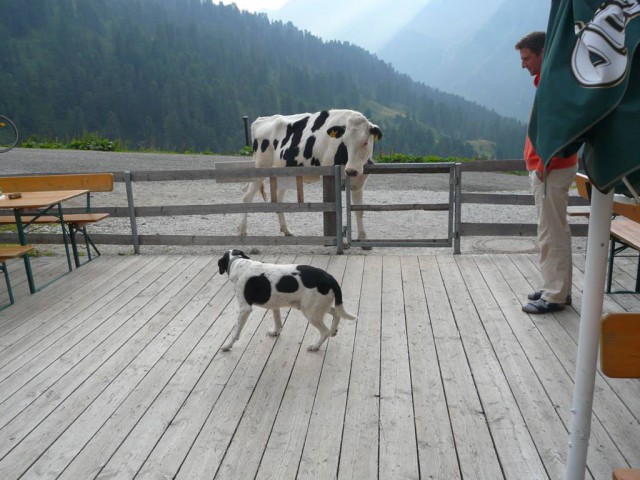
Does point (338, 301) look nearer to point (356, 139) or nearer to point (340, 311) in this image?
point (340, 311)

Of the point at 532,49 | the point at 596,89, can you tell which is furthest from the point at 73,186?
the point at 596,89

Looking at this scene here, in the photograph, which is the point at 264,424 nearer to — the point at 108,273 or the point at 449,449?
the point at 449,449

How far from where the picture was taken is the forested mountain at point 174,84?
60.7 m

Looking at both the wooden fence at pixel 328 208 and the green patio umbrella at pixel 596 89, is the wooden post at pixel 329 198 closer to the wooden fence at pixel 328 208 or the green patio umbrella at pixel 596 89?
the wooden fence at pixel 328 208

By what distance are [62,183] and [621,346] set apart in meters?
6.39

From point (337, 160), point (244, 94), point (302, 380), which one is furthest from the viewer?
point (244, 94)

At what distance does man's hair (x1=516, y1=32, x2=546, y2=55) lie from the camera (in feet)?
12.3

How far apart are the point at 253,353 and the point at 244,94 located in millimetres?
75518

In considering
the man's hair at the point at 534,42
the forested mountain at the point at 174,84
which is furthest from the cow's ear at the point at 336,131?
the forested mountain at the point at 174,84

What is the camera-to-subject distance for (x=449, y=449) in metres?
2.65

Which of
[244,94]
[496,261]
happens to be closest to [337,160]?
[496,261]

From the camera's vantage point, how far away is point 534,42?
12.3ft

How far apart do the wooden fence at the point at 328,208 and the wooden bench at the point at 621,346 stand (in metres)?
4.25

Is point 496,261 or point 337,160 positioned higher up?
point 337,160
